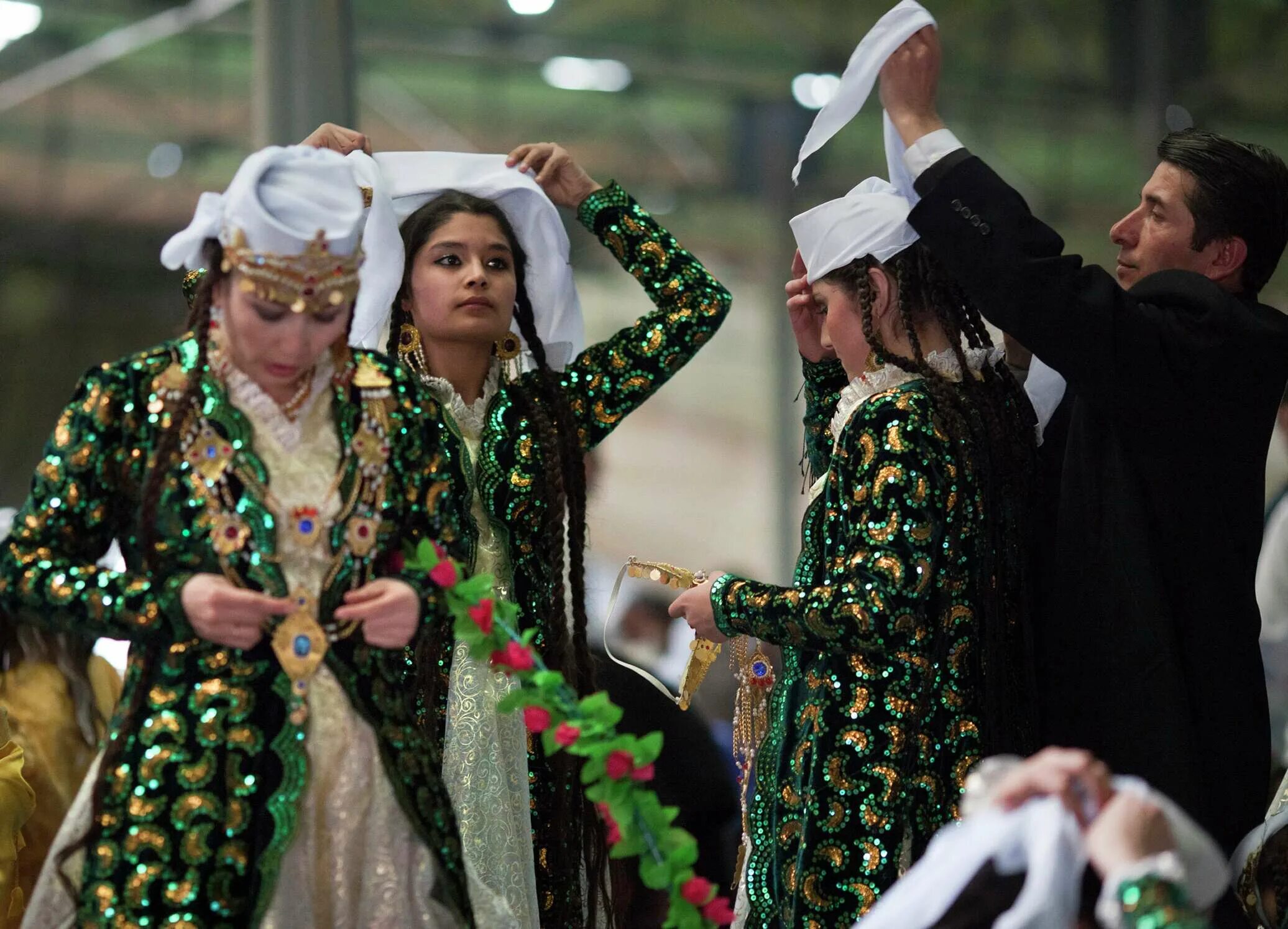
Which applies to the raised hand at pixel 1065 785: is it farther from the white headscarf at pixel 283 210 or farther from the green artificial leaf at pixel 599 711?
the white headscarf at pixel 283 210

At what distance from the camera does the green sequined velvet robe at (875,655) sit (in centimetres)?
275

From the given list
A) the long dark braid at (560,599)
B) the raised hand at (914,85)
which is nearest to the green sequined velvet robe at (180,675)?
the long dark braid at (560,599)

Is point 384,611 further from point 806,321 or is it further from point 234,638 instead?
point 806,321

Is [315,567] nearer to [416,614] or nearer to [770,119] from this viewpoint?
[416,614]

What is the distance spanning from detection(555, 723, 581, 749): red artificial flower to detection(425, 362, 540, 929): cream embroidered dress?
0.64 m

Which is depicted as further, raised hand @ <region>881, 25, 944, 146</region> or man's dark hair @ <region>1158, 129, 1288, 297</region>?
man's dark hair @ <region>1158, 129, 1288, 297</region>

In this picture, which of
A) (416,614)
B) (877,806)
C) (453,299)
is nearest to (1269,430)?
(877,806)

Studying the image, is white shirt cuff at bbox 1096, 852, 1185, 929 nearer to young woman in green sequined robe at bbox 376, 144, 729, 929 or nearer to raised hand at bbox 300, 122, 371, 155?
young woman in green sequined robe at bbox 376, 144, 729, 929

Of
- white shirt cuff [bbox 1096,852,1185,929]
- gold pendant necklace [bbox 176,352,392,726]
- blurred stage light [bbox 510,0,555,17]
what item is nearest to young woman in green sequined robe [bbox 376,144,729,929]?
gold pendant necklace [bbox 176,352,392,726]

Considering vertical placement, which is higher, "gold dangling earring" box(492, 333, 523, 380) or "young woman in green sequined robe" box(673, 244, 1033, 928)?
"gold dangling earring" box(492, 333, 523, 380)

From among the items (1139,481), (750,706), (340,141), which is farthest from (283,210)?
(1139,481)

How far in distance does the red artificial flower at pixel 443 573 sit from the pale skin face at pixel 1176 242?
1.61 meters

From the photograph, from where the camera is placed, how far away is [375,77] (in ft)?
30.6

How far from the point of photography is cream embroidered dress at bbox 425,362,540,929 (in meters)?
2.91
